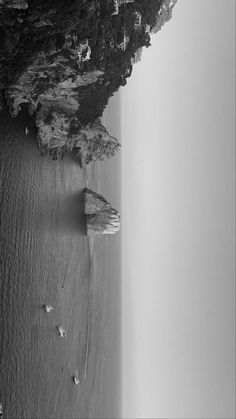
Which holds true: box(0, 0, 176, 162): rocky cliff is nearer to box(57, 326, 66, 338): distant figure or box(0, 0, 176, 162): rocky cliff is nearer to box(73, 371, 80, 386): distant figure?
box(57, 326, 66, 338): distant figure

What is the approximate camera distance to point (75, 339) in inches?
1762

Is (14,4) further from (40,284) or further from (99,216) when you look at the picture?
(99,216)

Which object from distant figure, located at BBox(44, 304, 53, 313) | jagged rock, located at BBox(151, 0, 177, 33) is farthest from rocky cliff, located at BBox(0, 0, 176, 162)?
distant figure, located at BBox(44, 304, 53, 313)

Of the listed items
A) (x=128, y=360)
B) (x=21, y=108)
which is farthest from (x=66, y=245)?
(x=128, y=360)

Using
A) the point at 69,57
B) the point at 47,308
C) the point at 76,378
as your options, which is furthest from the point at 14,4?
the point at 76,378

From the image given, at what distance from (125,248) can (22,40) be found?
131291 mm

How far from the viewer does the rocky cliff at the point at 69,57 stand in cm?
2577

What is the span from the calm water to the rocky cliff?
2.69m

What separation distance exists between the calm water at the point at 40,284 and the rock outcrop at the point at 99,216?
95cm

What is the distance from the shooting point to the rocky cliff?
25.8 metres

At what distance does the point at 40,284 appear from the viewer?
37.3m

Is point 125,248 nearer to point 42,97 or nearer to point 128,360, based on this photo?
point 128,360

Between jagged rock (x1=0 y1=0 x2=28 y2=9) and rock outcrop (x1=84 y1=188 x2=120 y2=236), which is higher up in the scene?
jagged rock (x1=0 y1=0 x2=28 y2=9)

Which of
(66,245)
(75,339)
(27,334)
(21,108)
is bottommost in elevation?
(75,339)
